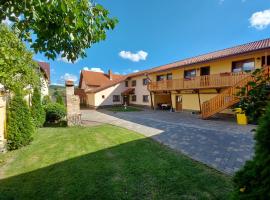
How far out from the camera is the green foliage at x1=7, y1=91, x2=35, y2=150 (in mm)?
7027

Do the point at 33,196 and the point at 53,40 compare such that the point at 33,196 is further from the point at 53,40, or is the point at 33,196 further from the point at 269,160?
the point at 269,160

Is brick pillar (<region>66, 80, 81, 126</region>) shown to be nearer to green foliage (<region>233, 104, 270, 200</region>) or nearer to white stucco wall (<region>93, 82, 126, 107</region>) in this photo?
green foliage (<region>233, 104, 270, 200</region>)

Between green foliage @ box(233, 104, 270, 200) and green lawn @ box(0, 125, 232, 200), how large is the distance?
214 centimetres

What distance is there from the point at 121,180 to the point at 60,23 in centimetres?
368

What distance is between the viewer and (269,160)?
156cm

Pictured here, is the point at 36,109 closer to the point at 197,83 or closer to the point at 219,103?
the point at 219,103

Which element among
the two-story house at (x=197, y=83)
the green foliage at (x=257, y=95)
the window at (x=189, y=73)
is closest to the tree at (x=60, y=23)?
the green foliage at (x=257, y=95)

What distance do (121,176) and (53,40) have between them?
356 centimetres

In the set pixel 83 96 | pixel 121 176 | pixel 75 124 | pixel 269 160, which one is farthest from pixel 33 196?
pixel 83 96

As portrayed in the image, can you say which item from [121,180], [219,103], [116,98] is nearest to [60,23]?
[121,180]

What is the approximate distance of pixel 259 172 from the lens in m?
1.67

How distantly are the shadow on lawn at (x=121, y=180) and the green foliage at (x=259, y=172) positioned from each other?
2.13 metres

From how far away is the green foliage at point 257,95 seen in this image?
2.07 metres

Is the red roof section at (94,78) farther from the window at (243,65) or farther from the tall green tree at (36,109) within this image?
the window at (243,65)
